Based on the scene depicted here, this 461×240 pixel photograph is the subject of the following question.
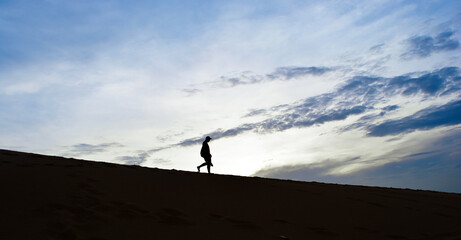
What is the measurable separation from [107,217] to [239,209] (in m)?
2.80

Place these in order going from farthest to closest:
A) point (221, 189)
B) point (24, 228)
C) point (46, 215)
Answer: point (221, 189) → point (46, 215) → point (24, 228)

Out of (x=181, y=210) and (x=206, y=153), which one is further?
(x=206, y=153)

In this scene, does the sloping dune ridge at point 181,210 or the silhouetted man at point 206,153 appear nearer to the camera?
the sloping dune ridge at point 181,210

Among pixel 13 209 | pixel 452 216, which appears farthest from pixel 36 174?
pixel 452 216

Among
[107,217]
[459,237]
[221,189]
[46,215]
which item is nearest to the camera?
[46,215]

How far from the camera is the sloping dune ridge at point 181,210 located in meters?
4.60

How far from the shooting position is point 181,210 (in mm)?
6039

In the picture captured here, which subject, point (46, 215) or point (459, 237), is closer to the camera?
point (46, 215)

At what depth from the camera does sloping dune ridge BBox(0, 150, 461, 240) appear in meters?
4.60

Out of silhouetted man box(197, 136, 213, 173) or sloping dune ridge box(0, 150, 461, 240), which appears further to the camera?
silhouetted man box(197, 136, 213, 173)

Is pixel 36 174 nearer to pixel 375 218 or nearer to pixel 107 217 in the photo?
pixel 107 217

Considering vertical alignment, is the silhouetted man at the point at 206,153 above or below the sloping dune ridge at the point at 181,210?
above

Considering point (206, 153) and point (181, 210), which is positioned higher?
point (206, 153)

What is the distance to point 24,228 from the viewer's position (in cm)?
411
